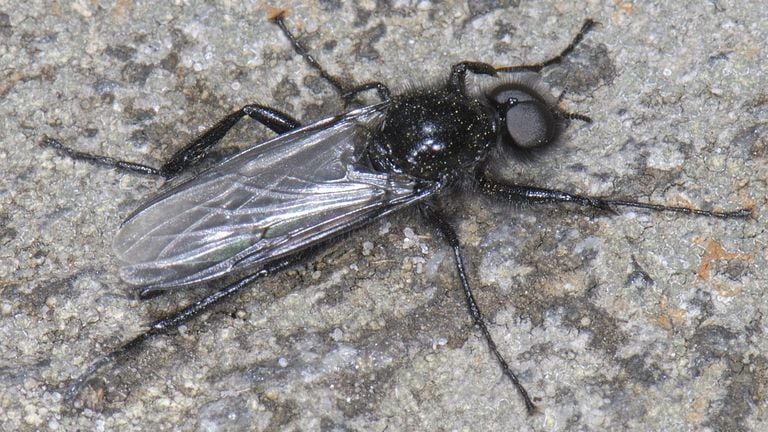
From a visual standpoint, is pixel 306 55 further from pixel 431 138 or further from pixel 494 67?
pixel 494 67

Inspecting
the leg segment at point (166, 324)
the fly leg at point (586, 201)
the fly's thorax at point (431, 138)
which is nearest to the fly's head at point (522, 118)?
the fly's thorax at point (431, 138)

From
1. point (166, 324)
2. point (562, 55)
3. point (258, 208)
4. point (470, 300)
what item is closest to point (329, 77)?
point (258, 208)

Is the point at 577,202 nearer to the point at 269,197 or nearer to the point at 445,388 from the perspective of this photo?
the point at 445,388

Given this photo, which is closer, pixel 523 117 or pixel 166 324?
pixel 166 324

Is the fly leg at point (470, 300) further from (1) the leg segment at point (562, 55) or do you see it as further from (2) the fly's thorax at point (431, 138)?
(1) the leg segment at point (562, 55)

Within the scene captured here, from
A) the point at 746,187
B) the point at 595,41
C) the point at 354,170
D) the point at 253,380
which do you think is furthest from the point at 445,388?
the point at 595,41

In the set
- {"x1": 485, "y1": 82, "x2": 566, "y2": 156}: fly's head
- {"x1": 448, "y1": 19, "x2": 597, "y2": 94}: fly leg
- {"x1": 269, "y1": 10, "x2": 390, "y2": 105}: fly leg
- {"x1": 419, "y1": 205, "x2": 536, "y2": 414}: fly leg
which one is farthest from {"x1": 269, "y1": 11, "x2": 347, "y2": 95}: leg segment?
{"x1": 419, "y1": 205, "x2": 536, "y2": 414}: fly leg
